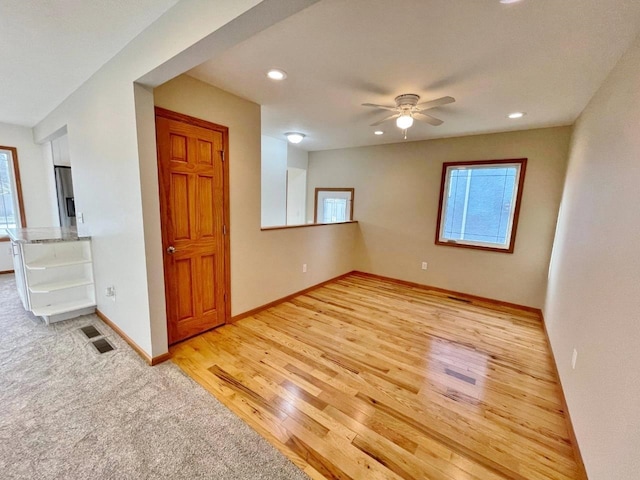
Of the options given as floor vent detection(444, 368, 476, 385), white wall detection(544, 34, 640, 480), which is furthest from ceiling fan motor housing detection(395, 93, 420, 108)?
floor vent detection(444, 368, 476, 385)

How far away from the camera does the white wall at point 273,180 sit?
4809 mm

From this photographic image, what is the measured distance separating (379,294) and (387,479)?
9.51 ft

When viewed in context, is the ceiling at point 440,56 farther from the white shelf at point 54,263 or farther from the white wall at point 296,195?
the white wall at point 296,195

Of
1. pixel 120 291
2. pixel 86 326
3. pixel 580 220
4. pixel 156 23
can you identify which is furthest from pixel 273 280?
pixel 580 220

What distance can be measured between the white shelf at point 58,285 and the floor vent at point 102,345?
0.88m

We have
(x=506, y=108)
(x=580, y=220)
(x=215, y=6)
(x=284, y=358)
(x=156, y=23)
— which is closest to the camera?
(x=215, y=6)

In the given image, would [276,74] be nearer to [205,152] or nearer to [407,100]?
[205,152]

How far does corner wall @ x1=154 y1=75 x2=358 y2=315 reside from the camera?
2.41 metres

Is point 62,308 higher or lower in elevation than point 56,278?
lower

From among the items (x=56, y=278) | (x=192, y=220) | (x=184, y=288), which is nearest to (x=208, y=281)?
(x=184, y=288)

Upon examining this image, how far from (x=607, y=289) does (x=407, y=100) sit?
6.91ft

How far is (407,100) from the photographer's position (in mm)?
2574

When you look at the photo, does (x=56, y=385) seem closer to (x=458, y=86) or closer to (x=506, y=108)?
(x=458, y=86)

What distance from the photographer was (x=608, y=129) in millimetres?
1899
